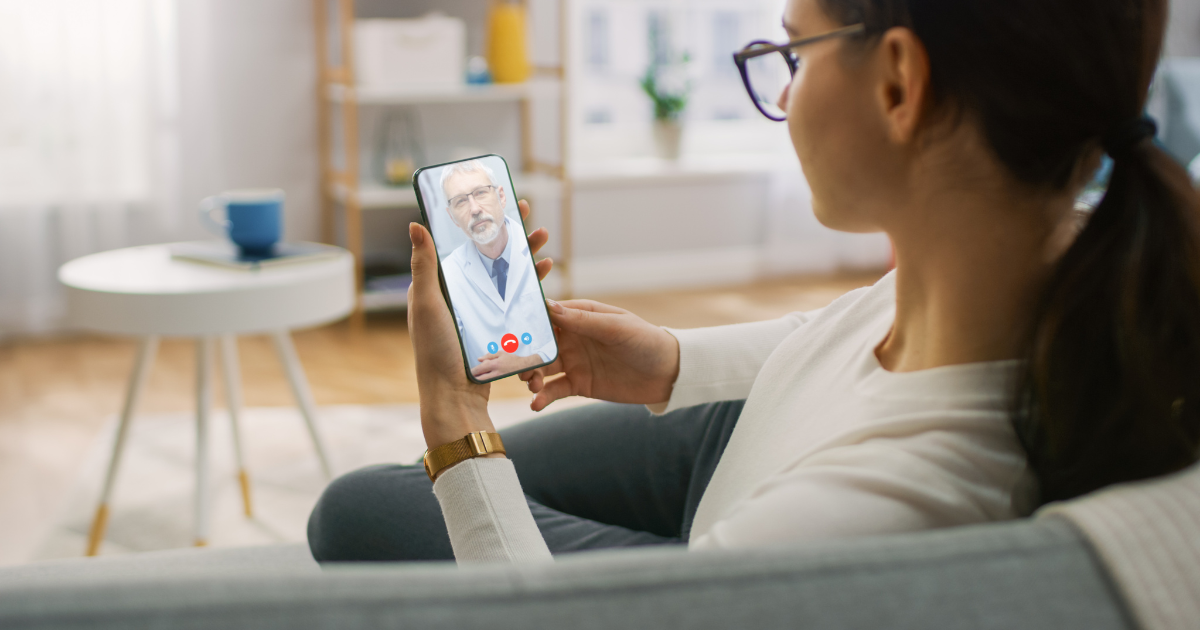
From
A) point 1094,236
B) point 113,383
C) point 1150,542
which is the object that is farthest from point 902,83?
point 113,383

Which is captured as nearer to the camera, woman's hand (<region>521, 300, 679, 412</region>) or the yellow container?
woman's hand (<region>521, 300, 679, 412</region>)

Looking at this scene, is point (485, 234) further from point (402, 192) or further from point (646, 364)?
point (402, 192)

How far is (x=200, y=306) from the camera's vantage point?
1455mm

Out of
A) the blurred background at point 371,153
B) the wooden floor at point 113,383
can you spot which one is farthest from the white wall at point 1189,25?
the wooden floor at point 113,383

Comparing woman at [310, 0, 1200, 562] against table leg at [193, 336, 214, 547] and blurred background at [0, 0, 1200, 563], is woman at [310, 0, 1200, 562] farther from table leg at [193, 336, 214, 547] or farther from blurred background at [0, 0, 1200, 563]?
blurred background at [0, 0, 1200, 563]

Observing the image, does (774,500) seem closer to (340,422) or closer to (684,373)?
(684,373)

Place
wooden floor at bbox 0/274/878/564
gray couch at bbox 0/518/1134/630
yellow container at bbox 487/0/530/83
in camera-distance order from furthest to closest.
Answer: yellow container at bbox 487/0/530/83
wooden floor at bbox 0/274/878/564
gray couch at bbox 0/518/1134/630

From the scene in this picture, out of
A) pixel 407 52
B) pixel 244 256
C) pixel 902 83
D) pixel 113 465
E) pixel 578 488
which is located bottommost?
pixel 113 465

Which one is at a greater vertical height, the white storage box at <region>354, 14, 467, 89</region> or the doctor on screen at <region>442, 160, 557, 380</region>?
the white storage box at <region>354, 14, 467, 89</region>

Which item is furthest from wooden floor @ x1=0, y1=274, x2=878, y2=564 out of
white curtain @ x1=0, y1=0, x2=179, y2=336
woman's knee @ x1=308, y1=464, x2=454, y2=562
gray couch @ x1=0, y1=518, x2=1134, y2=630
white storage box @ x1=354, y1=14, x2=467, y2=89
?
gray couch @ x1=0, y1=518, x2=1134, y2=630

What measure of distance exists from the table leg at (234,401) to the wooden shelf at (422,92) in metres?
1.46

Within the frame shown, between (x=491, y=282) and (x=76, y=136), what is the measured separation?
8.96 ft

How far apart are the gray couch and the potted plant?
357 centimetres

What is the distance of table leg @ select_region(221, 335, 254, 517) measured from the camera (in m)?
1.78
